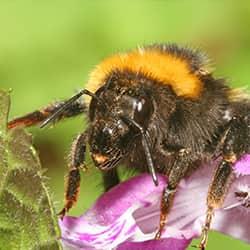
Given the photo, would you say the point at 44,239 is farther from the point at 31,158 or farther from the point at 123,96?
the point at 123,96

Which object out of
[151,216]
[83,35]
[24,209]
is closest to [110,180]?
[151,216]

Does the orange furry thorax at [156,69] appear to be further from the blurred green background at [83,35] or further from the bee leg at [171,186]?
the blurred green background at [83,35]

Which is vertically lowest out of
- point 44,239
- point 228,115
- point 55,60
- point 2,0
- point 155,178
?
point 44,239

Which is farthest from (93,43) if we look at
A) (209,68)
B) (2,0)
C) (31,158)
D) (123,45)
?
(31,158)


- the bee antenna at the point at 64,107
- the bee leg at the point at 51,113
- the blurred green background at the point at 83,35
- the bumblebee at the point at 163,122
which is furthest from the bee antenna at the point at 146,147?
the blurred green background at the point at 83,35

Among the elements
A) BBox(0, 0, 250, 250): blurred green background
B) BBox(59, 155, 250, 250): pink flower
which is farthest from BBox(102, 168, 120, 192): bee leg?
BBox(0, 0, 250, 250): blurred green background
